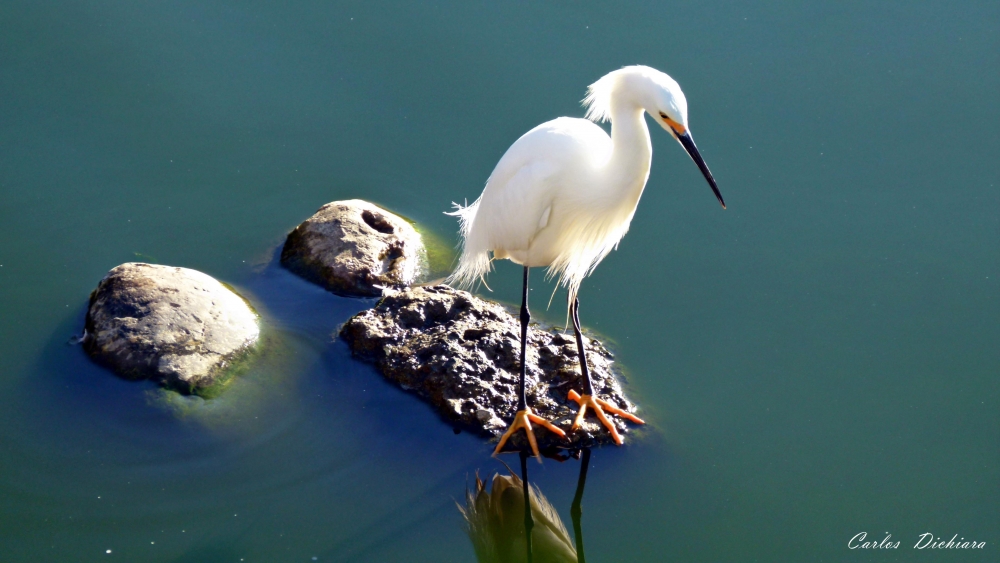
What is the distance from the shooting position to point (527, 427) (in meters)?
3.71

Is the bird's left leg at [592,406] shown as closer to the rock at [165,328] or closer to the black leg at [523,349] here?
the black leg at [523,349]

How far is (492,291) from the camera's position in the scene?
478 centimetres

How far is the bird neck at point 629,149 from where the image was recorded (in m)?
3.21

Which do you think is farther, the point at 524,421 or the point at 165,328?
the point at 165,328

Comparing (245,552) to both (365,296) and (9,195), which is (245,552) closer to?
(365,296)

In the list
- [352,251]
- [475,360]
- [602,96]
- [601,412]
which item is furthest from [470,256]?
[602,96]

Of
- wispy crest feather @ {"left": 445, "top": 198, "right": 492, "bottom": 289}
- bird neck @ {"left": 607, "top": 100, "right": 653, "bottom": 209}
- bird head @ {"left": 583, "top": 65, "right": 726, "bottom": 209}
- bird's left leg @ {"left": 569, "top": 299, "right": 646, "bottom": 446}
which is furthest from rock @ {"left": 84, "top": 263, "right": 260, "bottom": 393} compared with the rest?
bird head @ {"left": 583, "top": 65, "right": 726, "bottom": 209}

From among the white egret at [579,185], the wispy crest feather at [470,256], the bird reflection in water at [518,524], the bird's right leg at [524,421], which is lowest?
the bird reflection in water at [518,524]

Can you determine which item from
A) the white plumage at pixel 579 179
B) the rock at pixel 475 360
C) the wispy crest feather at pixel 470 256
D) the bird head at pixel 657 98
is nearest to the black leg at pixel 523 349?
the rock at pixel 475 360

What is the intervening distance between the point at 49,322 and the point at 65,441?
0.86 meters

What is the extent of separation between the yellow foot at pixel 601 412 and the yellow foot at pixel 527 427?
0.10m

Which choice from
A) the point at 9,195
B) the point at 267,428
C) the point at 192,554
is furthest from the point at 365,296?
the point at 9,195

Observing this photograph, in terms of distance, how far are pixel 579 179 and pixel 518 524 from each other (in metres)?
1.52

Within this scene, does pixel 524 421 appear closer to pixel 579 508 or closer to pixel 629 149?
pixel 579 508
